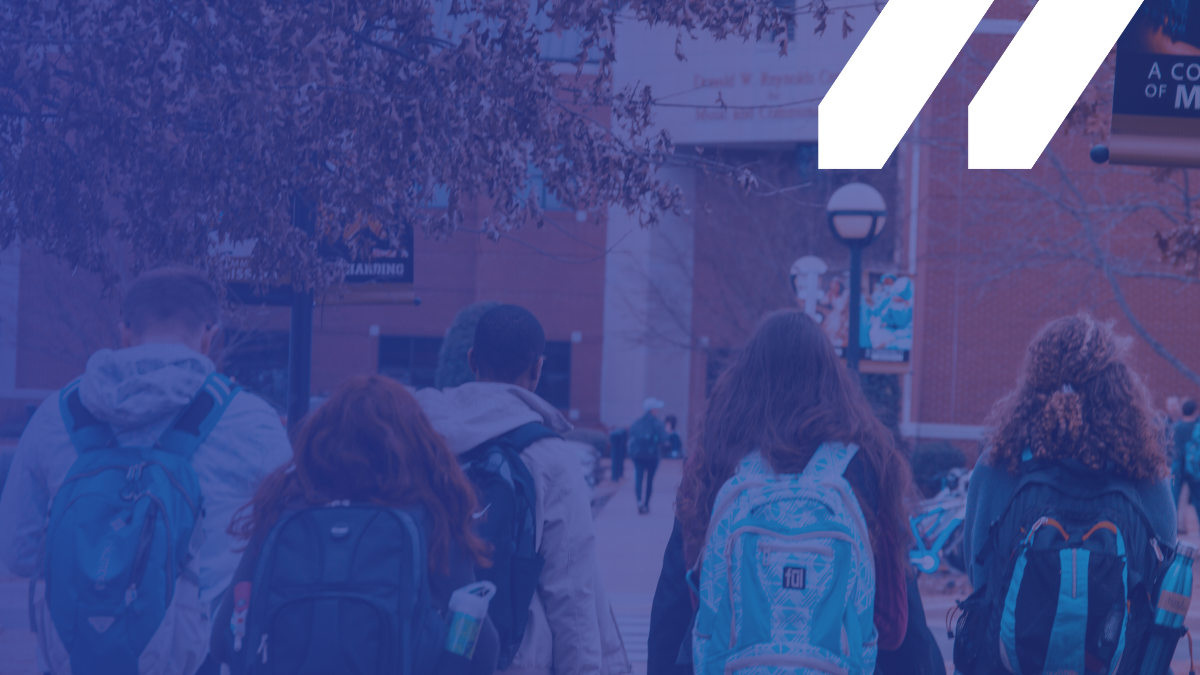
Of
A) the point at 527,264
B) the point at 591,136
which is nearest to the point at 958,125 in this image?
the point at 591,136

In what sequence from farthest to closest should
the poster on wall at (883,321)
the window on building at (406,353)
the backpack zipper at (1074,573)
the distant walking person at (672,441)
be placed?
the window on building at (406,353) < the distant walking person at (672,441) < the poster on wall at (883,321) < the backpack zipper at (1074,573)

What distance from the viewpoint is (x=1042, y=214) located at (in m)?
18.1

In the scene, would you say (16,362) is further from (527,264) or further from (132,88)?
(132,88)

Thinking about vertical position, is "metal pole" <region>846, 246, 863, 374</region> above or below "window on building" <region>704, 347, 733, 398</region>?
above

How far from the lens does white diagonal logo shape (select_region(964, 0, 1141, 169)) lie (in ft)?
27.5

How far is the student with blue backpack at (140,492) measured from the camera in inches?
122

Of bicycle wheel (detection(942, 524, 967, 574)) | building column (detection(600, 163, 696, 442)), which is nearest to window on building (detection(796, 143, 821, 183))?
building column (detection(600, 163, 696, 442))

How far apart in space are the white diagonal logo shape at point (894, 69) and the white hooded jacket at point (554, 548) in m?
6.90

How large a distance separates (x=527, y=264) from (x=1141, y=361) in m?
21.6

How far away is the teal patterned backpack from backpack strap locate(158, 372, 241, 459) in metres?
1.51

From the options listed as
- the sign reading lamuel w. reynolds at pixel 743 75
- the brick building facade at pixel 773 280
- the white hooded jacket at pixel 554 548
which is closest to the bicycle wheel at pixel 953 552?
the brick building facade at pixel 773 280

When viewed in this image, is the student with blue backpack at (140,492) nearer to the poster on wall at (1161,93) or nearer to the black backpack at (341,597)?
the black backpack at (341,597)

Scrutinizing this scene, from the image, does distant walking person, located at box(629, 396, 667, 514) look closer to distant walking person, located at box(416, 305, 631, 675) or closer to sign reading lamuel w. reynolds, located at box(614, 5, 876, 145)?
sign reading lamuel w. reynolds, located at box(614, 5, 876, 145)

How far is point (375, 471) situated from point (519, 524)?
474 mm
